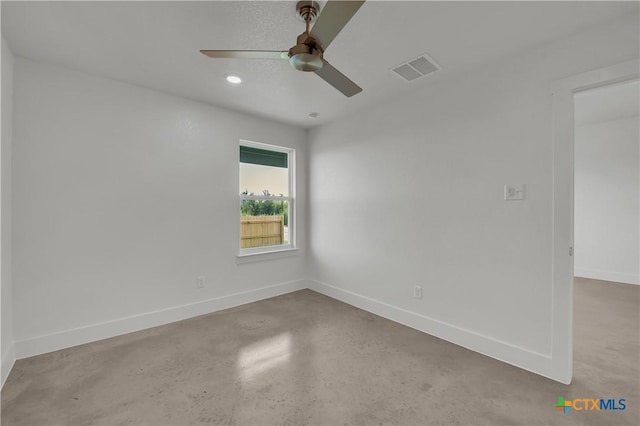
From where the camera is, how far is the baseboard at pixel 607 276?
425 centimetres

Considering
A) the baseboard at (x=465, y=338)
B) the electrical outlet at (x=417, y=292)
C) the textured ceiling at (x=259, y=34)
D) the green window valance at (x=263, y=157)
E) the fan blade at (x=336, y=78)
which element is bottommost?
the baseboard at (x=465, y=338)

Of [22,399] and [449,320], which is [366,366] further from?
[22,399]

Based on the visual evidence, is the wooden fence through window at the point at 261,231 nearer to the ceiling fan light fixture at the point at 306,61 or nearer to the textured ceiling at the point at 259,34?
the textured ceiling at the point at 259,34

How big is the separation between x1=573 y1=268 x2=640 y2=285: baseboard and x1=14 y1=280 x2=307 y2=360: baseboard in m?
5.03

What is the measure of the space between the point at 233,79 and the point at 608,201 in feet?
20.2

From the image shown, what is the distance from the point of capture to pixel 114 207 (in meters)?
2.66

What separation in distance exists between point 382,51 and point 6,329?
145 inches

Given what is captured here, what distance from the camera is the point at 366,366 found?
215 centimetres

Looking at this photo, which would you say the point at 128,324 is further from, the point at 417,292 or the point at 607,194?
the point at 607,194

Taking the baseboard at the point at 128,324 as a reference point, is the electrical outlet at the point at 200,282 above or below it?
above

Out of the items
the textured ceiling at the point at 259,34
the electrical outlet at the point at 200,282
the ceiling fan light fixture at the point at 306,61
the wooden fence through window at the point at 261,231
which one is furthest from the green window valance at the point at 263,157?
the ceiling fan light fixture at the point at 306,61

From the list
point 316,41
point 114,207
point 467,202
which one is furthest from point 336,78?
point 114,207

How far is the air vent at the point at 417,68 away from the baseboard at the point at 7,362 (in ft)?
12.7

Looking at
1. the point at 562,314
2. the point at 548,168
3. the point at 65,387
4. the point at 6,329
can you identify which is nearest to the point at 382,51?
the point at 548,168
